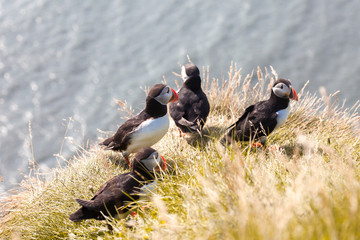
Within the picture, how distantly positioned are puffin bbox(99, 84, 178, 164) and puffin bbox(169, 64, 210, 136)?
37 centimetres

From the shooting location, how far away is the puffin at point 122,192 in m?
4.07

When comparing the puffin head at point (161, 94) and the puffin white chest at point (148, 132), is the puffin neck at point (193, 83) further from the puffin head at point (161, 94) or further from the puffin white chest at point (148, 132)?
the puffin white chest at point (148, 132)

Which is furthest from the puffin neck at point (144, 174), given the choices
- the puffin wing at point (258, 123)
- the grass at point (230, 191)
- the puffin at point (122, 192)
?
the puffin wing at point (258, 123)

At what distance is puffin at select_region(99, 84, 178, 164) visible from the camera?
5.18 metres

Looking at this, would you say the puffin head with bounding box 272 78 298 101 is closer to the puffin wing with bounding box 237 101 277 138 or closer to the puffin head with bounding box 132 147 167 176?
the puffin wing with bounding box 237 101 277 138

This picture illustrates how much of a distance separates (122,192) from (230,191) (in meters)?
1.43

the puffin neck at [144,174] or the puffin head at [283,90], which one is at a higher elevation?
the puffin neck at [144,174]

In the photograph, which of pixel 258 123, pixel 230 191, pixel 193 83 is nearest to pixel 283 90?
pixel 258 123

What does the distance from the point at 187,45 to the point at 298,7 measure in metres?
3.88

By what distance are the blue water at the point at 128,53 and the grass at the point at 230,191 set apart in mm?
4965

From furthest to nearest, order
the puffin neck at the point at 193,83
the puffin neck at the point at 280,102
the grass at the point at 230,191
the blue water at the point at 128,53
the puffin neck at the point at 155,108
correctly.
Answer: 1. the blue water at the point at 128,53
2. the puffin neck at the point at 193,83
3. the puffin neck at the point at 155,108
4. the puffin neck at the point at 280,102
5. the grass at the point at 230,191

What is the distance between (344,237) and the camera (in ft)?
8.00

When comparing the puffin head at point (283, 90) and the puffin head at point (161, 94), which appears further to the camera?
the puffin head at point (161, 94)

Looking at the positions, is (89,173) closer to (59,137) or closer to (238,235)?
(238,235)
